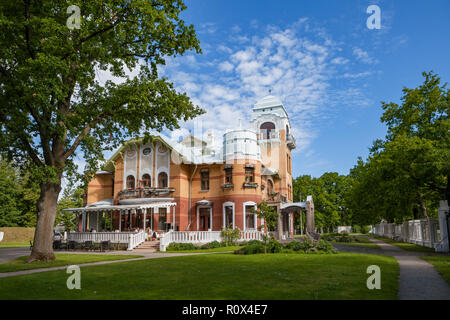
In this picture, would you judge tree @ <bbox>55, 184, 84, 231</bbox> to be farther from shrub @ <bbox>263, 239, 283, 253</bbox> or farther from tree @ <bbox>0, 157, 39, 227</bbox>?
shrub @ <bbox>263, 239, 283, 253</bbox>

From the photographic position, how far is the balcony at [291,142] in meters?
36.9

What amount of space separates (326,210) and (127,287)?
53.8 metres

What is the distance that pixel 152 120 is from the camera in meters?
15.5

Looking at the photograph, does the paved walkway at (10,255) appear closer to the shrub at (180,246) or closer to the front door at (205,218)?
the shrub at (180,246)

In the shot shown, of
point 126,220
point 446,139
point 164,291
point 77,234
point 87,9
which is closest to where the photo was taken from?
point 164,291

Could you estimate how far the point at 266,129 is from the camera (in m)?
37.5

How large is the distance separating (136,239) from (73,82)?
12.6m

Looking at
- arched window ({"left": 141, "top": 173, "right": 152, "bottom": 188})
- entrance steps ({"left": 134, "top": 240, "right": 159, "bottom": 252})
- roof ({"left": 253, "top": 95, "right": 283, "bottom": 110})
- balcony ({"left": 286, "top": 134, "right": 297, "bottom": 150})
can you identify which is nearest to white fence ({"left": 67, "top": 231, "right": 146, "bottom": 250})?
entrance steps ({"left": 134, "top": 240, "right": 159, "bottom": 252})

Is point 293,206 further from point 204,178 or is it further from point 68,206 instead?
point 68,206

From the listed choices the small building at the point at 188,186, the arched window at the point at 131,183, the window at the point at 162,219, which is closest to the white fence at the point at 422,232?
the small building at the point at 188,186

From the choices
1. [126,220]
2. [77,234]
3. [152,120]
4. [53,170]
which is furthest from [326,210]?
[53,170]

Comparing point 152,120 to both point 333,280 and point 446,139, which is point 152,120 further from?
point 446,139

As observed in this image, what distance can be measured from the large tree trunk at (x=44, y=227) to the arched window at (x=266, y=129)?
2618 centimetres

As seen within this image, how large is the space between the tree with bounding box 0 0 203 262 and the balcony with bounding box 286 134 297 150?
22.5 meters
